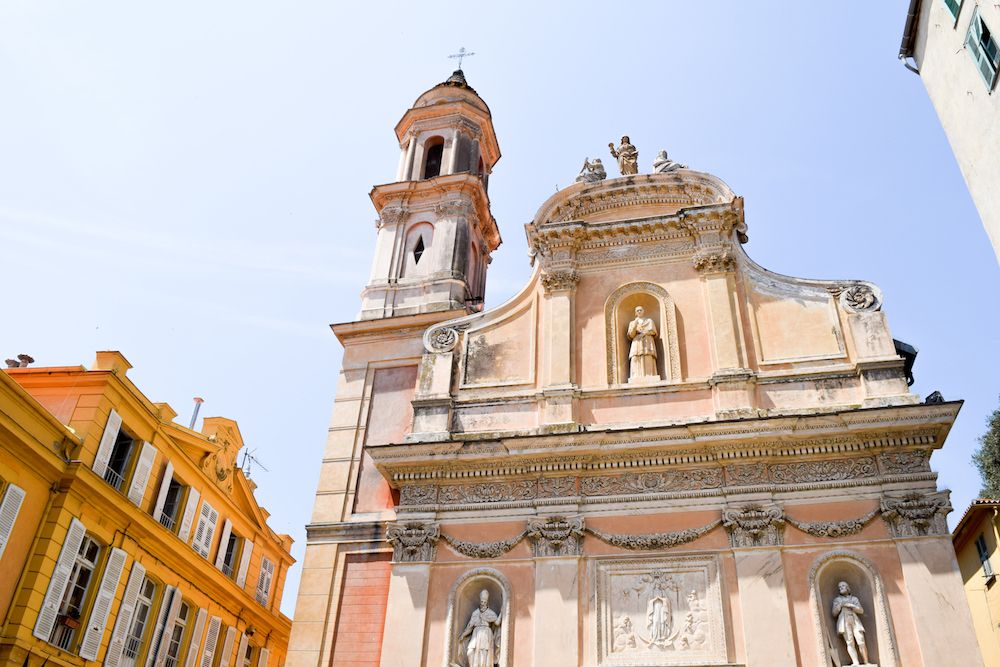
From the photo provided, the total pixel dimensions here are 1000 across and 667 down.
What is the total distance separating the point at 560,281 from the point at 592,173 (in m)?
2.99

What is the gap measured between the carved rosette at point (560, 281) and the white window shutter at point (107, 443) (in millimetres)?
8999

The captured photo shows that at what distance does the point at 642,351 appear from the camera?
14969 mm

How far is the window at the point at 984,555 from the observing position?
58.7 feet

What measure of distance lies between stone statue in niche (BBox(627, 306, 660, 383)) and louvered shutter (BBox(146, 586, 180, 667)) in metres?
11.2

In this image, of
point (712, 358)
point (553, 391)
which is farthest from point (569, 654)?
point (712, 358)

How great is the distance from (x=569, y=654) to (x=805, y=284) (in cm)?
770

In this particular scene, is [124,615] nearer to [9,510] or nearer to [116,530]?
[116,530]

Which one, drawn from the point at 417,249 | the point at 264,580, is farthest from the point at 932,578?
the point at 264,580

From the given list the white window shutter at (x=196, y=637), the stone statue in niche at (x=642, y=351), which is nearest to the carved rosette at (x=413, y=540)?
the stone statue in niche at (x=642, y=351)

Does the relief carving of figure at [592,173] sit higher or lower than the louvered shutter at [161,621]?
higher

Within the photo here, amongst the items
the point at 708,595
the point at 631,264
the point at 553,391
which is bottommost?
the point at 708,595

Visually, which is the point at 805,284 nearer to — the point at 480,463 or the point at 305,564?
the point at 480,463

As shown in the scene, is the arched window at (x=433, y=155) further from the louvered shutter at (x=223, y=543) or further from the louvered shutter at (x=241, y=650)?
the louvered shutter at (x=241, y=650)

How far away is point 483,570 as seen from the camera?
1323 cm
